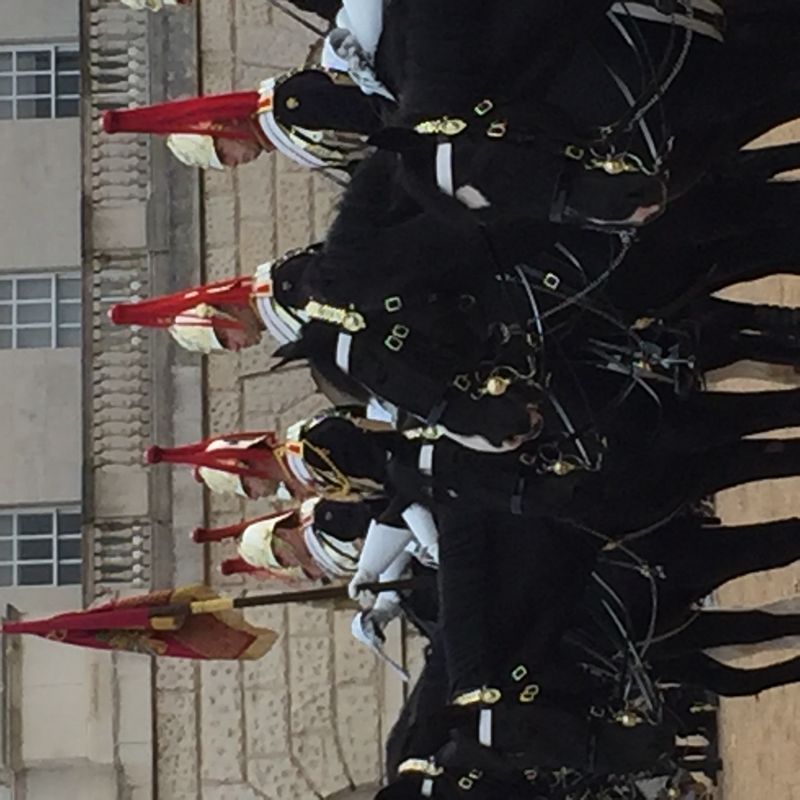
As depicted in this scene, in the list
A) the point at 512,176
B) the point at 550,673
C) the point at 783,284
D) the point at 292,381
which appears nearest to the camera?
the point at 512,176

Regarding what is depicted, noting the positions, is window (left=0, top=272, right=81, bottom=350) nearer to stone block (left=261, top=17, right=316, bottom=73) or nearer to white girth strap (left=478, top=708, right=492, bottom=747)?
stone block (left=261, top=17, right=316, bottom=73)

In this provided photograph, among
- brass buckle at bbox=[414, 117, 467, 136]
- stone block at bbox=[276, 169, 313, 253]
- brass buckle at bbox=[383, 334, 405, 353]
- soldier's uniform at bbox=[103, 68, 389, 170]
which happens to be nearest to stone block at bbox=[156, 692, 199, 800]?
stone block at bbox=[276, 169, 313, 253]

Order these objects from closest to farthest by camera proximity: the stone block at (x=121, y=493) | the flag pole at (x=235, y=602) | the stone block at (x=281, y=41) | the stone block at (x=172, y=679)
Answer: the flag pole at (x=235, y=602) < the stone block at (x=172, y=679) < the stone block at (x=121, y=493) < the stone block at (x=281, y=41)

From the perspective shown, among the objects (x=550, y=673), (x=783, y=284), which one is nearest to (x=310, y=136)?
(x=550, y=673)

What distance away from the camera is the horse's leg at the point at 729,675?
5.06 meters

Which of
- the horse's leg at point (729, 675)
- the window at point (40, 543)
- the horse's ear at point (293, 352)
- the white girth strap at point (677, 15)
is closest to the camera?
the white girth strap at point (677, 15)

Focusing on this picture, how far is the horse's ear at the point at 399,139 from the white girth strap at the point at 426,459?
80cm

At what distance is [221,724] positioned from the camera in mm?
8531

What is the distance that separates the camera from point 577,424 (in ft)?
13.9

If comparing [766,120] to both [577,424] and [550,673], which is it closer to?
[577,424]

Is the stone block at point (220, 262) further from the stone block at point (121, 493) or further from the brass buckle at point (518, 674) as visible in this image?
the brass buckle at point (518, 674)

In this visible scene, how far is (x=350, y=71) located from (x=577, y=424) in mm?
1060

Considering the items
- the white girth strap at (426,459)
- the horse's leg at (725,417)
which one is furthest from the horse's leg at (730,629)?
the white girth strap at (426,459)

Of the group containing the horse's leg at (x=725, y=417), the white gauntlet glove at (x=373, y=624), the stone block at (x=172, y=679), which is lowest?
the stone block at (x=172, y=679)
